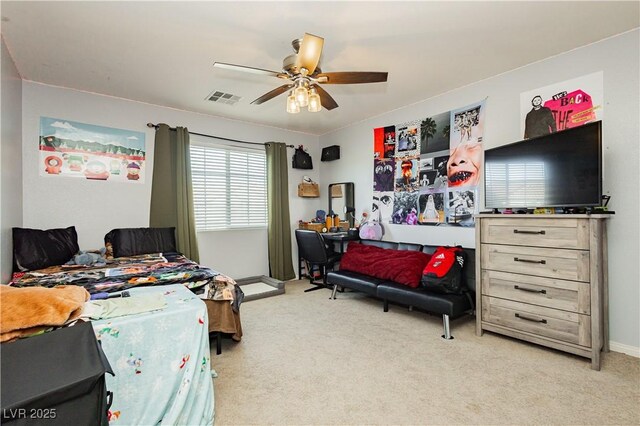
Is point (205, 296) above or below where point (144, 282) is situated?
below

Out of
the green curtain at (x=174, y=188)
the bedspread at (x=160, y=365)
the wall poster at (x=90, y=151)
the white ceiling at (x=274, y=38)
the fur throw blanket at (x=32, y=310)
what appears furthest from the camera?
the green curtain at (x=174, y=188)

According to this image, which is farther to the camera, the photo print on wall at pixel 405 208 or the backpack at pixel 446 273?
the photo print on wall at pixel 405 208

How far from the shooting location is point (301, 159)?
5320 millimetres

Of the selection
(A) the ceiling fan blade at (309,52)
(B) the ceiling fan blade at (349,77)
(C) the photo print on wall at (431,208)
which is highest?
(A) the ceiling fan blade at (309,52)

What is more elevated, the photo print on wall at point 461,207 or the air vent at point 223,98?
the air vent at point 223,98

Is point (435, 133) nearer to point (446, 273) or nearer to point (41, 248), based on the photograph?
point (446, 273)

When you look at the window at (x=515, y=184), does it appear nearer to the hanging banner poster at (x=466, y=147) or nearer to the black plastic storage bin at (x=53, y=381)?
the hanging banner poster at (x=466, y=147)

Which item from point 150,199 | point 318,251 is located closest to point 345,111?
point 318,251

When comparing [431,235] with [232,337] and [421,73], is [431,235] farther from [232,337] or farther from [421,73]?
[232,337]

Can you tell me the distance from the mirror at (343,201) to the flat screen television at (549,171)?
7.45ft

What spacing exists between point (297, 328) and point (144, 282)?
148 cm

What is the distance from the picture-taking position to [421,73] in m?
3.18

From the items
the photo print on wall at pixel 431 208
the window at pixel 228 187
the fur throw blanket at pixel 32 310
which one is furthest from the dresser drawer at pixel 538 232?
the window at pixel 228 187

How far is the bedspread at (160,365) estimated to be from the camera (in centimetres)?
138
